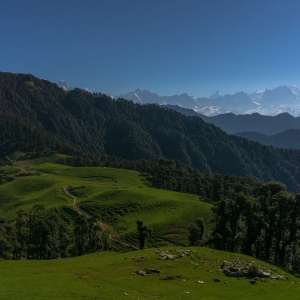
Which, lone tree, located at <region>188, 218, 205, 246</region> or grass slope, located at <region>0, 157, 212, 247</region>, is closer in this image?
lone tree, located at <region>188, 218, 205, 246</region>

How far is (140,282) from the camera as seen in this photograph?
3453 cm

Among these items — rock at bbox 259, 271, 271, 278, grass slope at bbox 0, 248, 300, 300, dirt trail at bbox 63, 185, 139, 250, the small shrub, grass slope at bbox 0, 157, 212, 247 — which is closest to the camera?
grass slope at bbox 0, 248, 300, 300

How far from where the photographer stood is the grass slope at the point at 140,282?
2906cm

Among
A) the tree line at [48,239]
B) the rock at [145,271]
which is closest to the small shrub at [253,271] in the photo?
the rock at [145,271]

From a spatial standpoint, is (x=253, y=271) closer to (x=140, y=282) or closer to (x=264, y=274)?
(x=264, y=274)

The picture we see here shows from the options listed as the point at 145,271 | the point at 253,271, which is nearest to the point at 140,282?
the point at 145,271

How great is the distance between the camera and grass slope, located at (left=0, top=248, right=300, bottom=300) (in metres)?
29.1

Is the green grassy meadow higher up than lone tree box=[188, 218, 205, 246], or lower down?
higher up

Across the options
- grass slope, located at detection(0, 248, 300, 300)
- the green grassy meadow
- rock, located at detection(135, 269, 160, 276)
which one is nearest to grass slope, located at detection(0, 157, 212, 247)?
the green grassy meadow

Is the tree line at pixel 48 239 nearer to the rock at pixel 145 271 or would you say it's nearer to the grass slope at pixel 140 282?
the grass slope at pixel 140 282

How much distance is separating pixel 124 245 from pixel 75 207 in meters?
36.8

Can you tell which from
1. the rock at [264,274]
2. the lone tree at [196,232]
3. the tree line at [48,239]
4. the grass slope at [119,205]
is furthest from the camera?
the grass slope at [119,205]

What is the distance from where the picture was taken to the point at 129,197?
410ft

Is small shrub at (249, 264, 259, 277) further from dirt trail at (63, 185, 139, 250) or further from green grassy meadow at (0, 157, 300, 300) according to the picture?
dirt trail at (63, 185, 139, 250)
